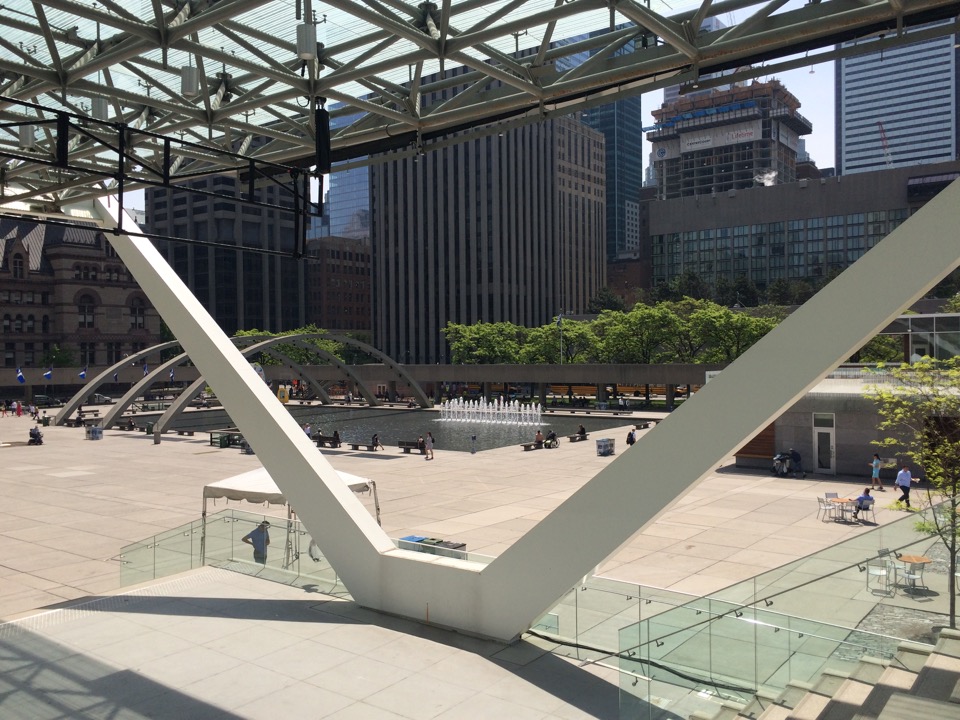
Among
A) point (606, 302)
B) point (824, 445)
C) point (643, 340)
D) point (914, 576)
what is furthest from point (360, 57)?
point (606, 302)

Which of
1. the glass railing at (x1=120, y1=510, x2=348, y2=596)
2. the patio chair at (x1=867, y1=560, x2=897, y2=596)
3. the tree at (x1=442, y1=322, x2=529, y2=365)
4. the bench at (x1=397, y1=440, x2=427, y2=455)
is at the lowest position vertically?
the bench at (x1=397, y1=440, x2=427, y2=455)

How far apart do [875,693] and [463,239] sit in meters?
134

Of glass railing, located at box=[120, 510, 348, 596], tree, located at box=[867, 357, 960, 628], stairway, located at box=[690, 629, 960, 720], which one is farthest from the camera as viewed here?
glass railing, located at box=[120, 510, 348, 596]

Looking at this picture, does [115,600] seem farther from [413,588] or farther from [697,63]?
[697,63]

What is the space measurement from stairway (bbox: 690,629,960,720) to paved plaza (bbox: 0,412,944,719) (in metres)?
0.96

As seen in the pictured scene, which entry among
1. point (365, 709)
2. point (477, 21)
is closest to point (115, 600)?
point (365, 709)

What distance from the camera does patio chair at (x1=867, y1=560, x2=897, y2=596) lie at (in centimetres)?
1014

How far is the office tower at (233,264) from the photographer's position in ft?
497

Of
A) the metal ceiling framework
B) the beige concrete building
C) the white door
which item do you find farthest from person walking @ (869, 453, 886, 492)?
the beige concrete building

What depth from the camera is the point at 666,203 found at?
15550cm

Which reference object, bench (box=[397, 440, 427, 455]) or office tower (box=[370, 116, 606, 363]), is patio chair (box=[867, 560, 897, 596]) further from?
office tower (box=[370, 116, 606, 363])

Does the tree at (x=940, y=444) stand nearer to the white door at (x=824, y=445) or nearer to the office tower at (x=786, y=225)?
the white door at (x=824, y=445)

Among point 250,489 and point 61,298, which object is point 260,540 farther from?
point 61,298

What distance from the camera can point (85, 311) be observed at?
101625mm
